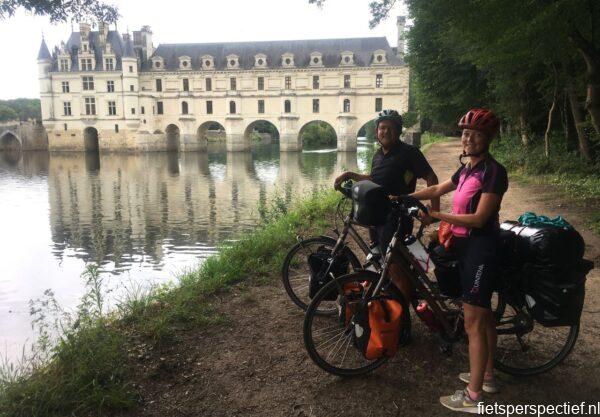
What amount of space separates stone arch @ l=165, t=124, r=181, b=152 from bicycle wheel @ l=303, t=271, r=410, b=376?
56803 millimetres

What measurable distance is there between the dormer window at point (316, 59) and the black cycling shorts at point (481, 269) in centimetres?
5294

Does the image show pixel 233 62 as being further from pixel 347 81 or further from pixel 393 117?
pixel 393 117

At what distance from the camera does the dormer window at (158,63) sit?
5690cm

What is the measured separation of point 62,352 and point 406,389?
2.44 m

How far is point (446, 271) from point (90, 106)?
61.0 m

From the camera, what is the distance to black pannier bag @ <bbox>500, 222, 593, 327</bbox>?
9.39 feet

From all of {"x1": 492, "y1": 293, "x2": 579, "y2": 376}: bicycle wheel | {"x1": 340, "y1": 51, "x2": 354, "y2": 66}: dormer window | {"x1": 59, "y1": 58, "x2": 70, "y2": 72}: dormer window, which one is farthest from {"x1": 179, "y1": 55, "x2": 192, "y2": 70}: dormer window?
{"x1": 492, "y1": 293, "x2": 579, "y2": 376}: bicycle wheel

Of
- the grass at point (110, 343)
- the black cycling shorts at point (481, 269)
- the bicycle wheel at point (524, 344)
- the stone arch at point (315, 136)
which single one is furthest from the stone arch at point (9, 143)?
the black cycling shorts at point (481, 269)

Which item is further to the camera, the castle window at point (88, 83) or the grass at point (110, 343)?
the castle window at point (88, 83)

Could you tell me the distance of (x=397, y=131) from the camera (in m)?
3.79

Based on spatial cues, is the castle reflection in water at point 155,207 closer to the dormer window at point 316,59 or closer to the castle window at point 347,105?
the castle window at point 347,105

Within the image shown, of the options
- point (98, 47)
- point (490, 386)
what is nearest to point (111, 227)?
point (490, 386)

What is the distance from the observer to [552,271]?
290 centimetres

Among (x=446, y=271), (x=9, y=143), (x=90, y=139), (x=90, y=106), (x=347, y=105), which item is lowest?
(x=446, y=271)
